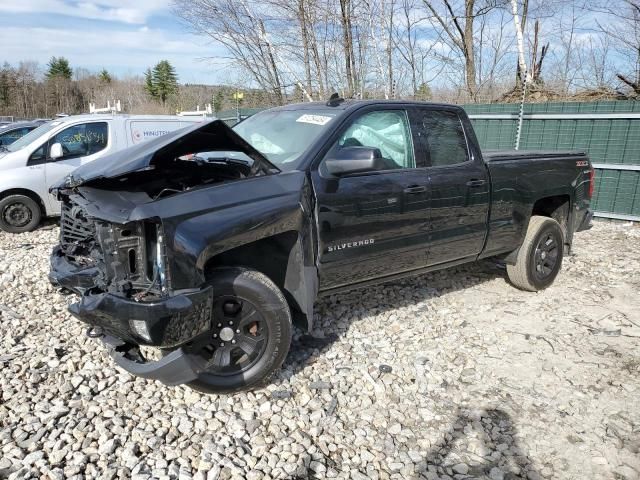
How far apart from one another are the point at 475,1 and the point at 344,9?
488 cm

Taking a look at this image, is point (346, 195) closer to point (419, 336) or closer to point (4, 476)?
point (419, 336)

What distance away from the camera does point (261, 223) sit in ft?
9.51

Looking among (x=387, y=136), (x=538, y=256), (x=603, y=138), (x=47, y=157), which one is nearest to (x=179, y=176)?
(x=387, y=136)

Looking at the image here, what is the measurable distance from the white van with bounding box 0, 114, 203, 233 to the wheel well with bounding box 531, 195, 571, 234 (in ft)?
17.3

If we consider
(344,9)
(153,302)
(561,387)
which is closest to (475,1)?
(344,9)

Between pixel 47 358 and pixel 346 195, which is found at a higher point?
pixel 346 195

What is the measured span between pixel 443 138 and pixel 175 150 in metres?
2.40

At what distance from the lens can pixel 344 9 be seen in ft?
38.4

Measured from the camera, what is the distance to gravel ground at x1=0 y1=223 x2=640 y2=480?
255 cm

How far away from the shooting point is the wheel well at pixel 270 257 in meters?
3.15

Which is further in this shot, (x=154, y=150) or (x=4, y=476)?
(x=154, y=150)

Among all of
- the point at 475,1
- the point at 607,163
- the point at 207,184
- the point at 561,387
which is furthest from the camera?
the point at 475,1

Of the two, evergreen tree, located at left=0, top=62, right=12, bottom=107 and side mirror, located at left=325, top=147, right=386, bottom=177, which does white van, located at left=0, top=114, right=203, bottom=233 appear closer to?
side mirror, located at left=325, top=147, right=386, bottom=177

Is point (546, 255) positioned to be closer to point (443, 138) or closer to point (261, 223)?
point (443, 138)
